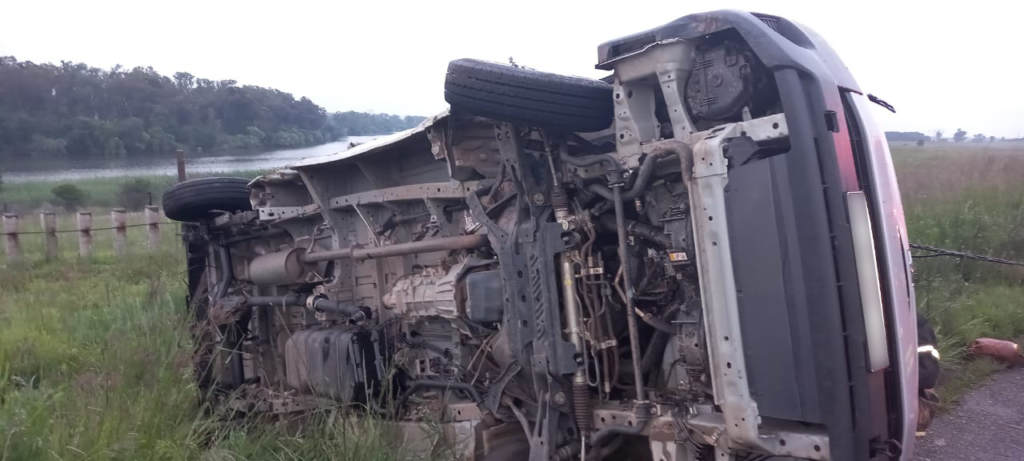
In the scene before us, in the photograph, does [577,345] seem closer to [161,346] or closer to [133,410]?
[133,410]

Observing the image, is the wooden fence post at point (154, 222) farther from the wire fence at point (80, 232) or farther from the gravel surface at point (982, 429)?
the gravel surface at point (982, 429)

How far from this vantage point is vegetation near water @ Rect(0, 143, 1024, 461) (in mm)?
3260

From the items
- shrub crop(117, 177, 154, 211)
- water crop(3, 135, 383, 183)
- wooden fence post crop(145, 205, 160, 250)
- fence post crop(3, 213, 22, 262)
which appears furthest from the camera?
shrub crop(117, 177, 154, 211)

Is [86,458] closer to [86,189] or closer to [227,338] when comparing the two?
[227,338]

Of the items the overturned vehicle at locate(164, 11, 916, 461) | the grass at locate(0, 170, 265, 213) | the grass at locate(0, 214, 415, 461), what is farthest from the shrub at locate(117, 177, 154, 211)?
the overturned vehicle at locate(164, 11, 916, 461)

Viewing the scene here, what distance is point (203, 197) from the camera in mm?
5359

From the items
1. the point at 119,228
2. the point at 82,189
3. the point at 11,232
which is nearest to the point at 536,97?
the point at 119,228

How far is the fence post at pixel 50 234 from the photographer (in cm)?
1244

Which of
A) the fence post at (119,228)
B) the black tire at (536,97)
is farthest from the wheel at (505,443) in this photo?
the fence post at (119,228)

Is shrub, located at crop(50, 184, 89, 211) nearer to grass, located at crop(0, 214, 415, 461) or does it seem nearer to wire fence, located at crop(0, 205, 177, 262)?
wire fence, located at crop(0, 205, 177, 262)

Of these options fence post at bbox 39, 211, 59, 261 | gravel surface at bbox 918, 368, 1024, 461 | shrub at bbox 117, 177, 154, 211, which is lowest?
gravel surface at bbox 918, 368, 1024, 461

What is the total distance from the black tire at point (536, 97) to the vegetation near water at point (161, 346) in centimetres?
160

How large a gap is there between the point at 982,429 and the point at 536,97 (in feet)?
11.6

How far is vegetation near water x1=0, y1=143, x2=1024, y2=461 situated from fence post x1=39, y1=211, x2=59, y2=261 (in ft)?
3.06
